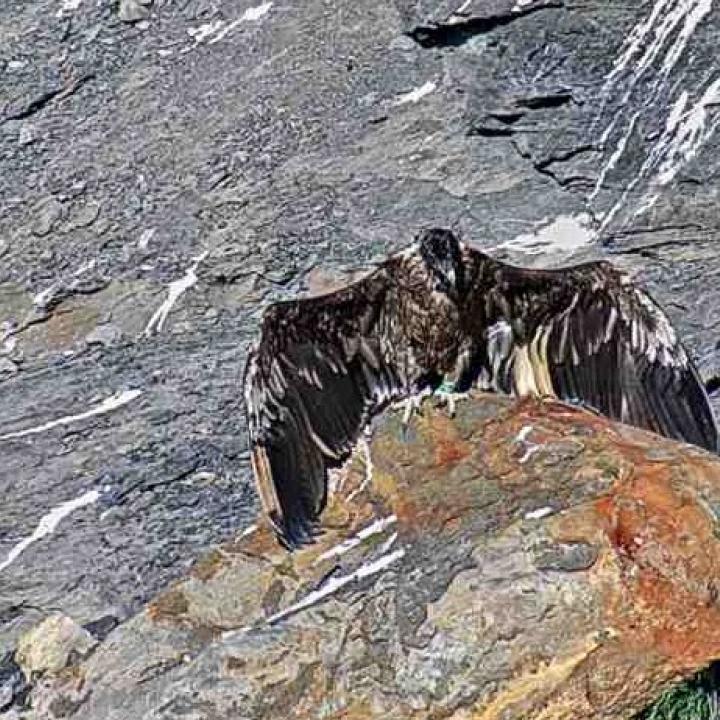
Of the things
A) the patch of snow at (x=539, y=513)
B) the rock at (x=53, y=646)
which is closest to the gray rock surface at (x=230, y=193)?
the rock at (x=53, y=646)

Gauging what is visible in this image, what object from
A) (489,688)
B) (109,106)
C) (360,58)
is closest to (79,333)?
(109,106)

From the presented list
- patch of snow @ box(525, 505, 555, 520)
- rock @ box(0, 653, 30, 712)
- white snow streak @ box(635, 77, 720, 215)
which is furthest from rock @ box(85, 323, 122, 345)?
patch of snow @ box(525, 505, 555, 520)

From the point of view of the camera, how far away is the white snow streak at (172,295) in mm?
10508

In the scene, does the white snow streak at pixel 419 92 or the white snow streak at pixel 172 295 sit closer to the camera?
the white snow streak at pixel 172 295

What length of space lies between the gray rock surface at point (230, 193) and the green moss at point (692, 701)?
3.02m

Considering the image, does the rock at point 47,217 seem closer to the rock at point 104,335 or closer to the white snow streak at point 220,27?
the rock at point 104,335

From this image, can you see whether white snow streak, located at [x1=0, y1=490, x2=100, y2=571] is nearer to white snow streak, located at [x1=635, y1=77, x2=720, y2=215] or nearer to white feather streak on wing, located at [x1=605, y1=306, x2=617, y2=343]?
white feather streak on wing, located at [x1=605, y1=306, x2=617, y2=343]

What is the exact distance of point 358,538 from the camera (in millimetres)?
7227

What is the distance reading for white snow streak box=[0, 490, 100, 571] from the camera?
32.7 ft

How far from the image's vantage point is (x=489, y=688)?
6410mm

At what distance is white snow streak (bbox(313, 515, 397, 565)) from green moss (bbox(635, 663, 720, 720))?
1188 millimetres

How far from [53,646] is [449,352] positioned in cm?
216

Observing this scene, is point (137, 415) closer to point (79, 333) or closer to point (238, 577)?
point (79, 333)

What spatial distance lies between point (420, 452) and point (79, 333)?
370 centimetres
